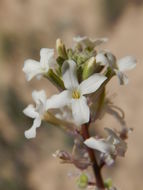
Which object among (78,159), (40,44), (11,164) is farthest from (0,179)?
(78,159)

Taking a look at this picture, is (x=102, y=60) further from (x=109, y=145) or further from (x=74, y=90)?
→ (x=109, y=145)

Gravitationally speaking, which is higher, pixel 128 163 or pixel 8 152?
pixel 8 152

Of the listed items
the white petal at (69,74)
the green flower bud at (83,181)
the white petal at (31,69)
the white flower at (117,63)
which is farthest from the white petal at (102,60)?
the green flower bud at (83,181)

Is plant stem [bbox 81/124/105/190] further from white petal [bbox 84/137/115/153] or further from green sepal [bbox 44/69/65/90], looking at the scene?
green sepal [bbox 44/69/65/90]

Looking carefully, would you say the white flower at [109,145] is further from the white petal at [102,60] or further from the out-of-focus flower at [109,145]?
the white petal at [102,60]

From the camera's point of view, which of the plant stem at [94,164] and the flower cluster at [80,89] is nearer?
the flower cluster at [80,89]

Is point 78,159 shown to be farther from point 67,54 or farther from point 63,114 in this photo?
point 67,54

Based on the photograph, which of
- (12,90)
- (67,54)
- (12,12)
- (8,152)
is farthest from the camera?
(12,12)

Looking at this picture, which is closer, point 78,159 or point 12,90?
point 78,159
